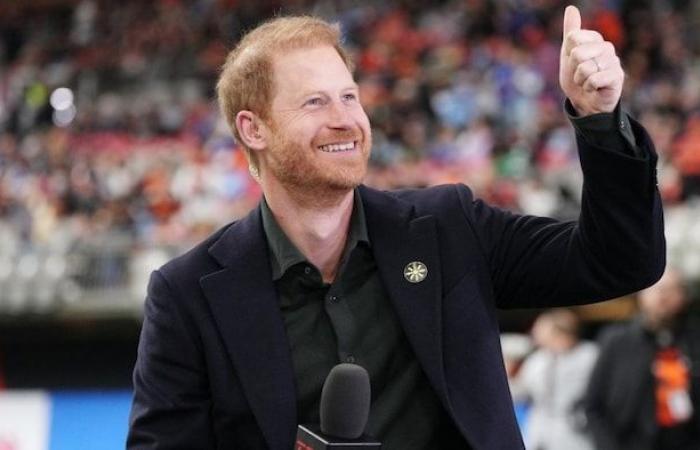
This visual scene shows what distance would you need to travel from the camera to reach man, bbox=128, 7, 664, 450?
282cm

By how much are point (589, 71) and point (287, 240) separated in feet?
2.65

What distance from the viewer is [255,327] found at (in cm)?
292

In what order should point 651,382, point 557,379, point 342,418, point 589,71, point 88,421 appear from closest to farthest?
point 342,418 → point 589,71 → point 651,382 → point 557,379 → point 88,421

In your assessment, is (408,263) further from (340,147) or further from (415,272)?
(340,147)

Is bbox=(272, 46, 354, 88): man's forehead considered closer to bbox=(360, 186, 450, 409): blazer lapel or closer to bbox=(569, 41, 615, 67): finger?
bbox=(360, 186, 450, 409): blazer lapel

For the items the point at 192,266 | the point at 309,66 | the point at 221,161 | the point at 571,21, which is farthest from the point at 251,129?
the point at 221,161

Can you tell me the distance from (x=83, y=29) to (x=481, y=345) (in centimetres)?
2382

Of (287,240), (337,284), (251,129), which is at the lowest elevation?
(337,284)

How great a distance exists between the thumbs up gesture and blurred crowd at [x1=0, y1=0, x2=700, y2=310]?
9699mm

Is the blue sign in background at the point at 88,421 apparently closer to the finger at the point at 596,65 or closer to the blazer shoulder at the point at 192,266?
the blazer shoulder at the point at 192,266

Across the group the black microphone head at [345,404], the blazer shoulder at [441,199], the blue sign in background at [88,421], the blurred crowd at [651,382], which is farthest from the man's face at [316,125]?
the blue sign in background at [88,421]

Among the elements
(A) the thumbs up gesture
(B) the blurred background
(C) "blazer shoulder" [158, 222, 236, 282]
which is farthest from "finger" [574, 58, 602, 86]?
(B) the blurred background

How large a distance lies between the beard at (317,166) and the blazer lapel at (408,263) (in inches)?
6.2

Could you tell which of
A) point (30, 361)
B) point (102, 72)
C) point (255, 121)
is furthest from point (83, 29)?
point (255, 121)
